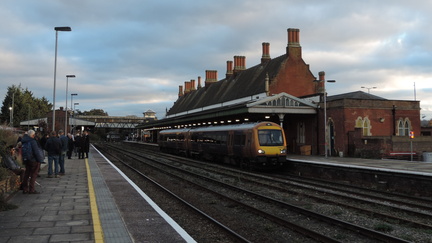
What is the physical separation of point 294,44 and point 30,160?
36.5 meters

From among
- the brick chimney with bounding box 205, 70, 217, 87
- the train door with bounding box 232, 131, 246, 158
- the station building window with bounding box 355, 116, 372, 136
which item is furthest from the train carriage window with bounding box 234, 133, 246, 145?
the brick chimney with bounding box 205, 70, 217, 87

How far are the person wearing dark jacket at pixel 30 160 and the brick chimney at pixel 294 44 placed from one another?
116ft

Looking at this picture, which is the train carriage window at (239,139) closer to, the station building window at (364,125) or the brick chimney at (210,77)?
the station building window at (364,125)

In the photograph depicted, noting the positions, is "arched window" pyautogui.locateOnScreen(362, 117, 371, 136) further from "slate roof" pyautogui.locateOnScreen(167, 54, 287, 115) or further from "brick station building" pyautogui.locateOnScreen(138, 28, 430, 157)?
"slate roof" pyautogui.locateOnScreen(167, 54, 287, 115)

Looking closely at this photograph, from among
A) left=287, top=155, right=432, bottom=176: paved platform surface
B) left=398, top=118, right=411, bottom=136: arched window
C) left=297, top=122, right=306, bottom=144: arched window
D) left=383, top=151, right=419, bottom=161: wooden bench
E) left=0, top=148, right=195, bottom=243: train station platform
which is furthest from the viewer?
left=297, top=122, right=306, bottom=144: arched window

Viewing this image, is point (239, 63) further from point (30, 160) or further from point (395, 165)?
point (30, 160)

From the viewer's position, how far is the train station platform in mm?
5871

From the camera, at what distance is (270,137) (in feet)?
65.5

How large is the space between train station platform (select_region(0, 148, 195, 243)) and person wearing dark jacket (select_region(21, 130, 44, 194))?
11.0 inches

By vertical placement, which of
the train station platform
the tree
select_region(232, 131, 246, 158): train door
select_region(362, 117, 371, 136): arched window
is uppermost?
the tree

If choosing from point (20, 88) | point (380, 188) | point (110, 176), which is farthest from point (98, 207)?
Result: point (20, 88)

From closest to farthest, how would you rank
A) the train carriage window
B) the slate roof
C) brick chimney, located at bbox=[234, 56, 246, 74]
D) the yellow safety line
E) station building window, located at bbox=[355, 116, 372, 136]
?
1. the yellow safety line
2. the train carriage window
3. station building window, located at bbox=[355, 116, 372, 136]
4. the slate roof
5. brick chimney, located at bbox=[234, 56, 246, 74]

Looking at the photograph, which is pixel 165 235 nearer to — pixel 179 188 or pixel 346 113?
pixel 179 188

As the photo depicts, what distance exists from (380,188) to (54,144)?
1252 cm
